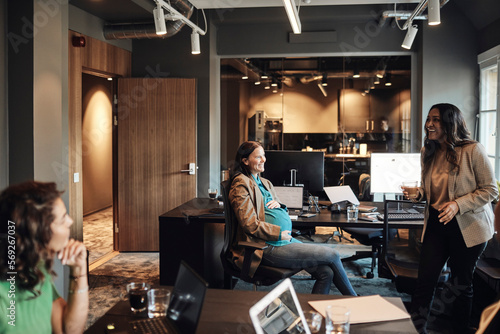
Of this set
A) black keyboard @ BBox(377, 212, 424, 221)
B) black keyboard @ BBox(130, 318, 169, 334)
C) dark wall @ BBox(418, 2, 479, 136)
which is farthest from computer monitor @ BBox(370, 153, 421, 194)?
black keyboard @ BBox(130, 318, 169, 334)

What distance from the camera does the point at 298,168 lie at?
4348 mm

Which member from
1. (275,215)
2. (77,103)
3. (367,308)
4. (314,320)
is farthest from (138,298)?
(77,103)

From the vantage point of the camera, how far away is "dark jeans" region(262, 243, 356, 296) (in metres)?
3.29

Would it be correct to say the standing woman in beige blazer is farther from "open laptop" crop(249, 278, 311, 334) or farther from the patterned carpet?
the patterned carpet

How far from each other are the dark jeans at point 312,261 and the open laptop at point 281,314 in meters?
1.62

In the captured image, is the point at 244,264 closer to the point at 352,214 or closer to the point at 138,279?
the point at 352,214

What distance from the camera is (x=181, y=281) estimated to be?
1752mm

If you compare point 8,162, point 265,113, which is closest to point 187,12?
point 265,113

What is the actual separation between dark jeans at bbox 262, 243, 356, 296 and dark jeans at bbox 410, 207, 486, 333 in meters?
0.49

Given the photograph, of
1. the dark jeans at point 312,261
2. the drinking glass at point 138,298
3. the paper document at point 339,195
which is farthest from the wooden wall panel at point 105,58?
the drinking glass at point 138,298

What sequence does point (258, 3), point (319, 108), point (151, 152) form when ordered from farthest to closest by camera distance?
1. point (319, 108)
2. point (151, 152)
3. point (258, 3)

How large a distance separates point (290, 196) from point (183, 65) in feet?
9.32

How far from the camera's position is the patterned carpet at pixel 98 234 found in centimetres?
596

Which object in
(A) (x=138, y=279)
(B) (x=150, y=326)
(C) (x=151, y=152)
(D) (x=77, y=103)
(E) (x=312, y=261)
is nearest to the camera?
(B) (x=150, y=326)
